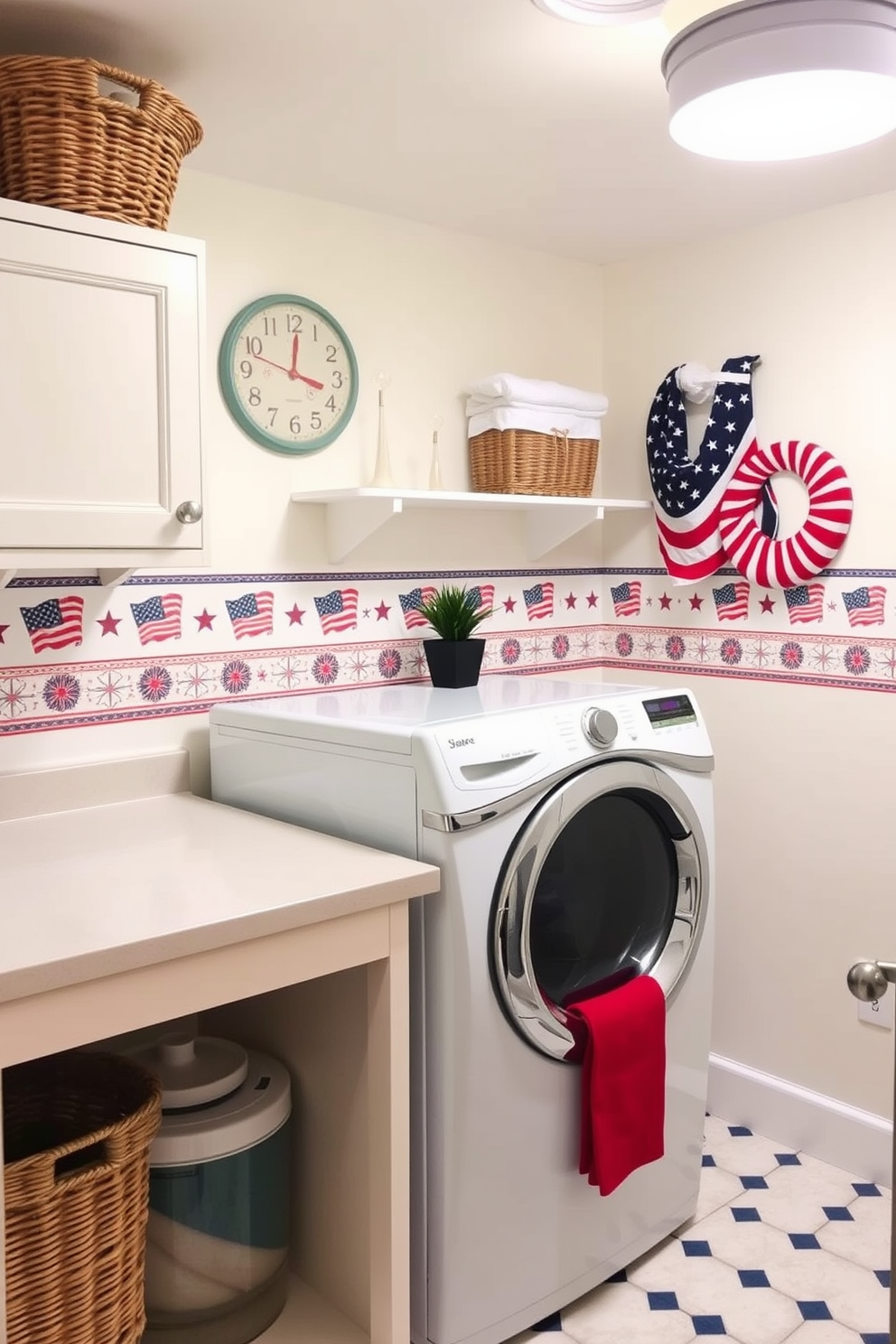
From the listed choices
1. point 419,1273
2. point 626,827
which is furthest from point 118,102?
point 419,1273

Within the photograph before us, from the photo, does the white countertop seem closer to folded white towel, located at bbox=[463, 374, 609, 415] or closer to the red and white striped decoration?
folded white towel, located at bbox=[463, 374, 609, 415]

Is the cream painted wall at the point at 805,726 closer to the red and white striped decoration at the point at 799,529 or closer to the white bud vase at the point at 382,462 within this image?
the red and white striped decoration at the point at 799,529

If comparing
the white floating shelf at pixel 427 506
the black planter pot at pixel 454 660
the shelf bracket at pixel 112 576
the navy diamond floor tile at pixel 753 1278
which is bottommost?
the navy diamond floor tile at pixel 753 1278

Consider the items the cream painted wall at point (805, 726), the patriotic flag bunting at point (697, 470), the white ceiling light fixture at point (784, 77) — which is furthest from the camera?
the patriotic flag bunting at point (697, 470)

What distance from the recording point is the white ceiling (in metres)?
1.72

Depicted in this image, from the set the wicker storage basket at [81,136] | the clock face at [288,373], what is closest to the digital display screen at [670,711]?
the clock face at [288,373]

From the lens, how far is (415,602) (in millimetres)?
2779

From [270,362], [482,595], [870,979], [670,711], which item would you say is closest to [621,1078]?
[670,711]

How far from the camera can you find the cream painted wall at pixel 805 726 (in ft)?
8.40

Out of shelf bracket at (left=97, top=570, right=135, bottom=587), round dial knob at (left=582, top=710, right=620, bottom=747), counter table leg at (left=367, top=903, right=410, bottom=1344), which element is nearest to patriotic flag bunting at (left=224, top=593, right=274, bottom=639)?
shelf bracket at (left=97, top=570, right=135, bottom=587)

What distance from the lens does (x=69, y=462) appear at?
180 centimetres

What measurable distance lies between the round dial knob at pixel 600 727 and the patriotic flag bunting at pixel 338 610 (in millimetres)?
767

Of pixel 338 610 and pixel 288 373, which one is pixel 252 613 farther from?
pixel 288 373

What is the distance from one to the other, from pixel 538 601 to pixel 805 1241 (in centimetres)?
162
